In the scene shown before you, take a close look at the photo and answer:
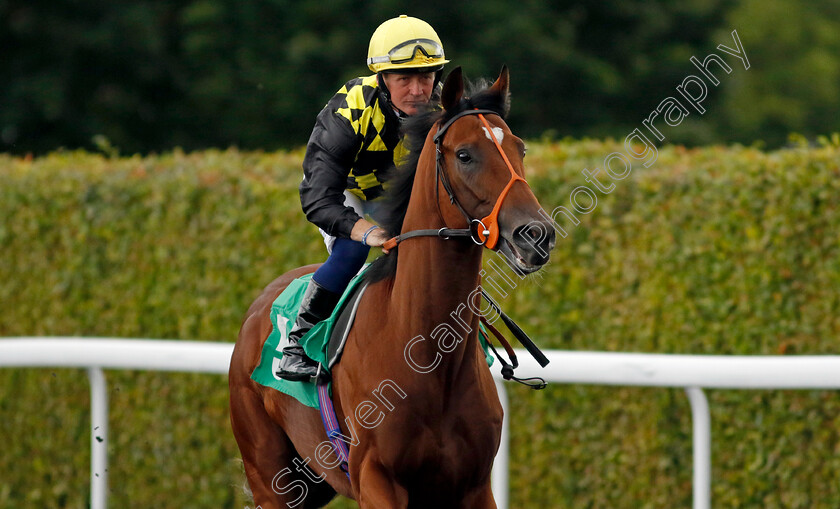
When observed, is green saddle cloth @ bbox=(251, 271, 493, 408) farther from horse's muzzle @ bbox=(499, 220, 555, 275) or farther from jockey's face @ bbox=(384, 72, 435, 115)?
horse's muzzle @ bbox=(499, 220, 555, 275)

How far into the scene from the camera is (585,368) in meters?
4.56

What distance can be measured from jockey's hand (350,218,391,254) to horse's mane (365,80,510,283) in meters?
0.04

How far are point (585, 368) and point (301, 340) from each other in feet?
4.73

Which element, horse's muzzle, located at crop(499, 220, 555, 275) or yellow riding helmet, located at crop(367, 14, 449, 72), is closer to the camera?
horse's muzzle, located at crop(499, 220, 555, 275)

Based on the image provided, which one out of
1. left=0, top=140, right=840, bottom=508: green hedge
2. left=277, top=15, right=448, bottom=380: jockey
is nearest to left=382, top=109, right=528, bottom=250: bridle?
left=277, top=15, right=448, bottom=380: jockey

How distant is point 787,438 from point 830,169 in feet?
4.52

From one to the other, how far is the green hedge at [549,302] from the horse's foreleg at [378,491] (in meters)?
2.45

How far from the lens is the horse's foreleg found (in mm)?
3164

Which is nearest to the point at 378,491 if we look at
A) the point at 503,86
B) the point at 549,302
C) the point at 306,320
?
the point at 306,320

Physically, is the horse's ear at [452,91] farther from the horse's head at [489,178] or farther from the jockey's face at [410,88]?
the jockey's face at [410,88]

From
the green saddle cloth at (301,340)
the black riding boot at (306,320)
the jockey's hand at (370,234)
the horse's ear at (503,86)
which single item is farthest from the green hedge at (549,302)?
the horse's ear at (503,86)

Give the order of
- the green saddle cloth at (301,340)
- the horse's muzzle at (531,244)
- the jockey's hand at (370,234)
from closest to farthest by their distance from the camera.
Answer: the horse's muzzle at (531,244), the jockey's hand at (370,234), the green saddle cloth at (301,340)

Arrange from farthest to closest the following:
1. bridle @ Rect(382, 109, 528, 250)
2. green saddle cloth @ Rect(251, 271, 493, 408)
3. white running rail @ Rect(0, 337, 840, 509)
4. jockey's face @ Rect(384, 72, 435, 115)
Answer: white running rail @ Rect(0, 337, 840, 509)
green saddle cloth @ Rect(251, 271, 493, 408)
jockey's face @ Rect(384, 72, 435, 115)
bridle @ Rect(382, 109, 528, 250)

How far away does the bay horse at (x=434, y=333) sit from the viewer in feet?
9.93
